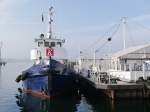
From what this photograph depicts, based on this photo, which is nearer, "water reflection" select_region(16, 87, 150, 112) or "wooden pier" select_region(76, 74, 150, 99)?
"water reflection" select_region(16, 87, 150, 112)

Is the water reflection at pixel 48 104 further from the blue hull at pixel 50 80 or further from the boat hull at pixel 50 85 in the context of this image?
the blue hull at pixel 50 80

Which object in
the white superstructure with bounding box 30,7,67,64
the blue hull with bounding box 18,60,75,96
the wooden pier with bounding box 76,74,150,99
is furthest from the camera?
the white superstructure with bounding box 30,7,67,64

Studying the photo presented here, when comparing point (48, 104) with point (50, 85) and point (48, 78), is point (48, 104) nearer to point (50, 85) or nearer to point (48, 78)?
point (50, 85)

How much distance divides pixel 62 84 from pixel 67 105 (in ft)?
8.12

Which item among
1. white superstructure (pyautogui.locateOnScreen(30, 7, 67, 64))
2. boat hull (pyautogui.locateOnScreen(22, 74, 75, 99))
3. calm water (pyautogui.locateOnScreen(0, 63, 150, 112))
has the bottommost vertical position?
calm water (pyautogui.locateOnScreen(0, 63, 150, 112))

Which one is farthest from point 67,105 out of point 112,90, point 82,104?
point 112,90

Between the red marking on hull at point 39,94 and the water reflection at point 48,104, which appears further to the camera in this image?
the red marking on hull at point 39,94

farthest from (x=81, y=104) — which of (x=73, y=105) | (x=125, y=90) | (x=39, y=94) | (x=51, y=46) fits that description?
(x=51, y=46)

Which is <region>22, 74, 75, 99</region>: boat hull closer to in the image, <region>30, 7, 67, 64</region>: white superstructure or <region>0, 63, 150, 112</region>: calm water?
<region>0, 63, 150, 112</region>: calm water

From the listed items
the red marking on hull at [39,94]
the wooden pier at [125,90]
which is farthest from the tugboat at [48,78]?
the wooden pier at [125,90]

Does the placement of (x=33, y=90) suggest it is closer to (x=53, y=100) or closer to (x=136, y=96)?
(x=53, y=100)

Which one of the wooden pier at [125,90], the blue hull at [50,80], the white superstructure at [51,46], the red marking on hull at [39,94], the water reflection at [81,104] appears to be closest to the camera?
the water reflection at [81,104]

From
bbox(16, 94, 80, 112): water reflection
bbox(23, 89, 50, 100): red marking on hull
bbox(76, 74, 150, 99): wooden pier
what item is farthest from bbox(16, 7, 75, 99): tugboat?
bbox(76, 74, 150, 99): wooden pier

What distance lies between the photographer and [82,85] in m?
41.7
